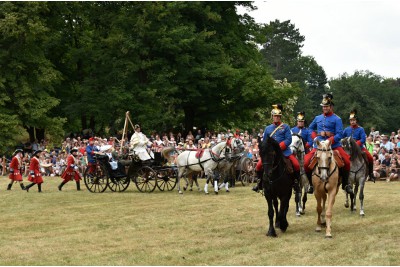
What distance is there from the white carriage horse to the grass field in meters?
1.85

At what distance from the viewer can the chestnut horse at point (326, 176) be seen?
41.8ft

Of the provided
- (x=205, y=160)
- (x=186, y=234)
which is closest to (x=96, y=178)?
(x=205, y=160)

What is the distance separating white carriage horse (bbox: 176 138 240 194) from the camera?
23.0 metres

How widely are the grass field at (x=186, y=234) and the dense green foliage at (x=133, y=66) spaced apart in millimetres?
16866

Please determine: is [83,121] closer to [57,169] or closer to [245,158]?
[57,169]

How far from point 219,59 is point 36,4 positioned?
38.8 feet

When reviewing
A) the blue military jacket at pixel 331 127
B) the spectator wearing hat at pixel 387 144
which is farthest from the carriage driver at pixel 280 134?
the spectator wearing hat at pixel 387 144

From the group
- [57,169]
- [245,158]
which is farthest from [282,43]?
[245,158]

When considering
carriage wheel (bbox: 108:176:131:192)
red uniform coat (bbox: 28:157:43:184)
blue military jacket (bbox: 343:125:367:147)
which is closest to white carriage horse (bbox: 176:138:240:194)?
carriage wheel (bbox: 108:176:131:192)

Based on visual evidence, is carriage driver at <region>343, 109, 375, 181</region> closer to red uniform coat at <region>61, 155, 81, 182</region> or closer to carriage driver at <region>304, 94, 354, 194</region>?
carriage driver at <region>304, 94, 354, 194</region>

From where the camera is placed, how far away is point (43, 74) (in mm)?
38844

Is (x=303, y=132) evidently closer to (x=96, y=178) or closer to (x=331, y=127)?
(x=331, y=127)

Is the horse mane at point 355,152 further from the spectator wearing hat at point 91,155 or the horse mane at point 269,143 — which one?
the spectator wearing hat at point 91,155

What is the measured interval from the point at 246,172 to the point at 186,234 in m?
14.8
